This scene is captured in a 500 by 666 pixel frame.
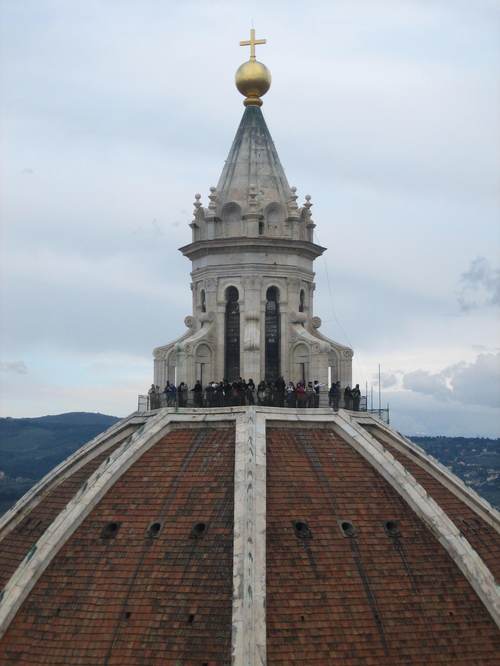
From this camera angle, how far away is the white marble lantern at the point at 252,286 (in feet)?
145

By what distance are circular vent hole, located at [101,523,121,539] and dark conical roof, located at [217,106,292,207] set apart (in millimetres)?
12614

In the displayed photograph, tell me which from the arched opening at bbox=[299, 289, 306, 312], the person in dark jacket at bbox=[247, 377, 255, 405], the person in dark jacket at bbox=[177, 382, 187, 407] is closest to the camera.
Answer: the person in dark jacket at bbox=[247, 377, 255, 405]

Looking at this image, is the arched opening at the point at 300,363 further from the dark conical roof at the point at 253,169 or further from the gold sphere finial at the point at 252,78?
the gold sphere finial at the point at 252,78

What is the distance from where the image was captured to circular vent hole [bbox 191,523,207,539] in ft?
120

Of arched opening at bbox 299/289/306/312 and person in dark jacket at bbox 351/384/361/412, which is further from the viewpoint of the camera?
arched opening at bbox 299/289/306/312

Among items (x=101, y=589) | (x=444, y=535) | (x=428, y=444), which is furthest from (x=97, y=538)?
(x=428, y=444)

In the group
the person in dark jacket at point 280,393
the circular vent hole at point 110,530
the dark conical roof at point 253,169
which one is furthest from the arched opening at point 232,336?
the circular vent hole at point 110,530

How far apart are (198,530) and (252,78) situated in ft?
56.5

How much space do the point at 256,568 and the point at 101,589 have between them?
439 centimetres

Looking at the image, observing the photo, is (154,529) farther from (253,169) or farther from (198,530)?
(253,169)

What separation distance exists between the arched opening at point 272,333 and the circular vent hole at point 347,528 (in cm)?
820

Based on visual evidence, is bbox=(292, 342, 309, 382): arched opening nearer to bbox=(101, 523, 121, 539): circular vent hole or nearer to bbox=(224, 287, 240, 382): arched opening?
bbox=(224, 287, 240, 382): arched opening

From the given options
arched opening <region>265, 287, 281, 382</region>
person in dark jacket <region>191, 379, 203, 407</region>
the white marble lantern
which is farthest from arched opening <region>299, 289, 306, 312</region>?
person in dark jacket <region>191, 379, 203, 407</region>

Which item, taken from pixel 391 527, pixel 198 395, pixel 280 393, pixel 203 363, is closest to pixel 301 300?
pixel 203 363
